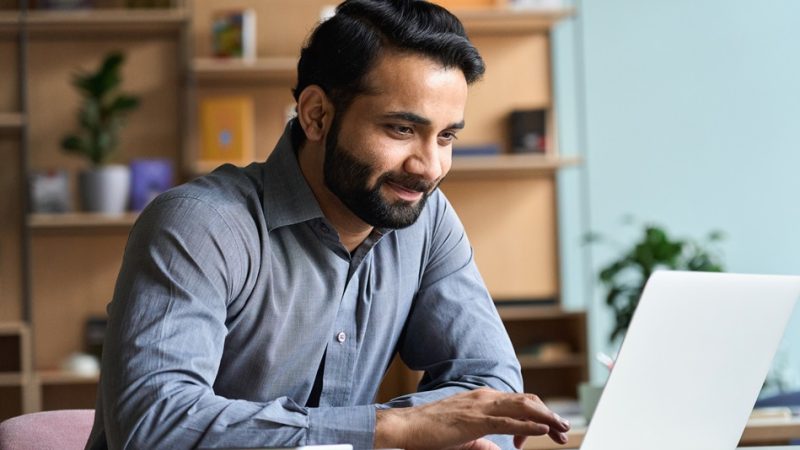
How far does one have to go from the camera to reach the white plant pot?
4.36 metres

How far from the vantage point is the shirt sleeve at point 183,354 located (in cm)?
131

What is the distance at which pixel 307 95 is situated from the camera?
172 centimetres

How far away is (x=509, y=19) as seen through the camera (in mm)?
4539

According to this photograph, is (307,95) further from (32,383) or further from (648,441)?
(32,383)

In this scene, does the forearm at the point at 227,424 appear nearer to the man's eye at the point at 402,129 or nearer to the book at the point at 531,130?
the man's eye at the point at 402,129

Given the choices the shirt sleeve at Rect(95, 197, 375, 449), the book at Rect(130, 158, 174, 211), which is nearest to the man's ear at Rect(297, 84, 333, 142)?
the shirt sleeve at Rect(95, 197, 375, 449)

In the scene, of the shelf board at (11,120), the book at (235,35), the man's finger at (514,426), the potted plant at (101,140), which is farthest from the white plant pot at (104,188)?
the man's finger at (514,426)

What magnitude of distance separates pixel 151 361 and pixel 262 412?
0.49 ft

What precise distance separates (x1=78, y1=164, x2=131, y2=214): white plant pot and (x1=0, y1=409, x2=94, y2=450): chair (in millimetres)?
2744

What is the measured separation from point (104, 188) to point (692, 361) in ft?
11.2

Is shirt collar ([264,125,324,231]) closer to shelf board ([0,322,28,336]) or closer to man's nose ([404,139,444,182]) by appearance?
man's nose ([404,139,444,182])

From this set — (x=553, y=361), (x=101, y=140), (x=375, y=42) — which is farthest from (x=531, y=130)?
(x=375, y=42)

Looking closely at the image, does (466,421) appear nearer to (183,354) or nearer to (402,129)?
(183,354)

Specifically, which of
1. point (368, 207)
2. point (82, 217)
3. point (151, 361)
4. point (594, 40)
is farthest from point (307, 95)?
point (594, 40)
